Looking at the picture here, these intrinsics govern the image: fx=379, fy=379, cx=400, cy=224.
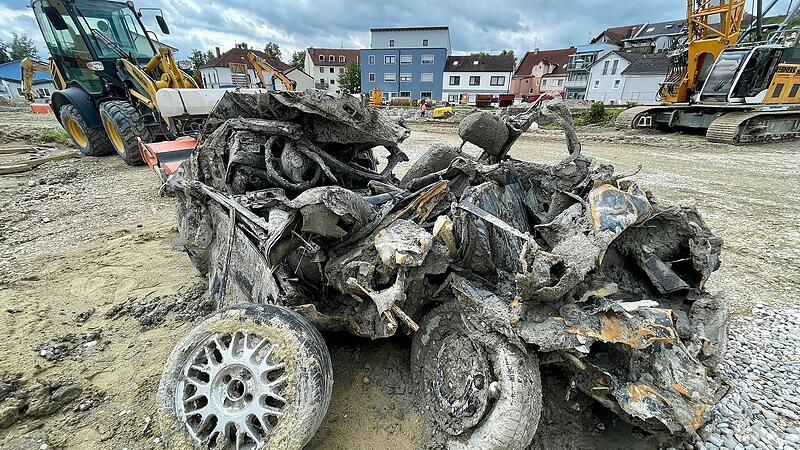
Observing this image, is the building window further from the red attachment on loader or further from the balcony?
the red attachment on loader

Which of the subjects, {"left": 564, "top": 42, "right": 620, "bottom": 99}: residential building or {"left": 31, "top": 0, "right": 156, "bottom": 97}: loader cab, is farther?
{"left": 564, "top": 42, "right": 620, "bottom": 99}: residential building

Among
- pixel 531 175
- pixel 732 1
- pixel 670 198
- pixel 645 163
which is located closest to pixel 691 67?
pixel 732 1

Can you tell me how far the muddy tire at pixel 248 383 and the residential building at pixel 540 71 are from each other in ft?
154

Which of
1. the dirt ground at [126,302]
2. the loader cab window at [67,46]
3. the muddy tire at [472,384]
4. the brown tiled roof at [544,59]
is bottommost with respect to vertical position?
the dirt ground at [126,302]

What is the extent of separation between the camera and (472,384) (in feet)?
6.93

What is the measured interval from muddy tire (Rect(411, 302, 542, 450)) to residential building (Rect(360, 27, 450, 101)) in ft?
135

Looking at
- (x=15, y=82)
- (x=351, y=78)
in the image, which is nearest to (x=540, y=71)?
(x=351, y=78)

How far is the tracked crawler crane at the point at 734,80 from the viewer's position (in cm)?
1173

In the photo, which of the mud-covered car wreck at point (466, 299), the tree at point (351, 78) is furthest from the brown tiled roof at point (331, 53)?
the mud-covered car wreck at point (466, 299)

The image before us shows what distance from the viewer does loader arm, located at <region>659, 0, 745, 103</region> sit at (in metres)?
12.4

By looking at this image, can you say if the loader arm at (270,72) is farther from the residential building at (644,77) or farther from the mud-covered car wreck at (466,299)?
the residential building at (644,77)

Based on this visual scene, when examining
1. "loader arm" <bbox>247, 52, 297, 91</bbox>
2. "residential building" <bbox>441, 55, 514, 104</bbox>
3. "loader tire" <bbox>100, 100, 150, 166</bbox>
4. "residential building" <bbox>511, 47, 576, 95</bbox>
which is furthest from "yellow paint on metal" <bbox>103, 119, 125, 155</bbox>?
"residential building" <bbox>511, 47, 576, 95</bbox>

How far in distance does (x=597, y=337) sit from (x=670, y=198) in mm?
6599

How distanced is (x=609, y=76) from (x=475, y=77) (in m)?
12.4
